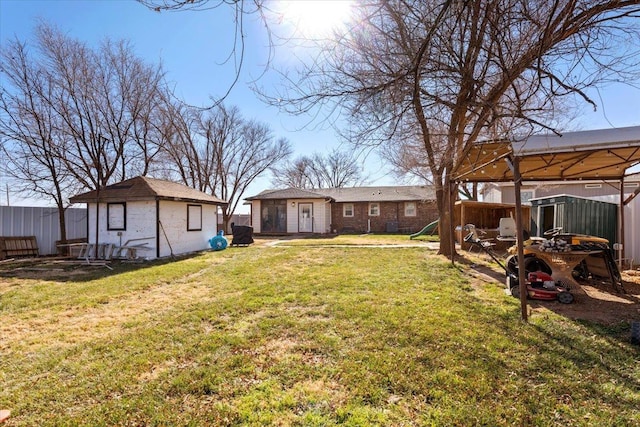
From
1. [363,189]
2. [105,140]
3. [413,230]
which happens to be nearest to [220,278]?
[105,140]

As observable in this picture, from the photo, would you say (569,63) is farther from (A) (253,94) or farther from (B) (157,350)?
(B) (157,350)

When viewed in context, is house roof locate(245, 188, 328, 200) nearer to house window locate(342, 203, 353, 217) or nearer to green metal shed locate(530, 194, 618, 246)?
house window locate(342, 203, 353, 217)

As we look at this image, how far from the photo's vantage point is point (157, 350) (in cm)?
337

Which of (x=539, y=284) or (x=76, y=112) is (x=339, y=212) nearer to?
(x=76, y=112)

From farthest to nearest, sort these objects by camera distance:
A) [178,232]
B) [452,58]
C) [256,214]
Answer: [256,214] → [178,232] → [452,58]

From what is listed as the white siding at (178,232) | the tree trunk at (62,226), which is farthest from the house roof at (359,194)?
the tree trunk at (62,226)

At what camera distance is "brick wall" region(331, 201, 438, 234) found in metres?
21.3

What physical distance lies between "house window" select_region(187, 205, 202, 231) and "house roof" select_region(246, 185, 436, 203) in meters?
7.82

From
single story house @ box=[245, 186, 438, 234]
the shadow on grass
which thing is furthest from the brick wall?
the shadow on grass

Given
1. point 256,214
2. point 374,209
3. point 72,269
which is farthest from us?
point 374,209

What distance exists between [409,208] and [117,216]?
55.1ft

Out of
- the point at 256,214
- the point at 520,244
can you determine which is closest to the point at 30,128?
the point at 256,214

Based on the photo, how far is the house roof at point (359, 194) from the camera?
2067 cm

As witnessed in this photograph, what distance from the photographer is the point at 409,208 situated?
71.0ft
